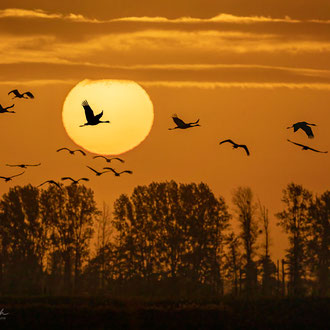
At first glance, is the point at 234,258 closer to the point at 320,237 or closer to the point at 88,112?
the point at 320,237

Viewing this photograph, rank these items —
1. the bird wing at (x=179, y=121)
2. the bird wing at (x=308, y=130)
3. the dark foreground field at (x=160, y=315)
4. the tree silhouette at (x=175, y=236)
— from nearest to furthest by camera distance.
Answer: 1. the bird wing at (x=308, y=130)
2. the bird wing at (x=179, y=121)
3. the dark foreground field at (x=160, y=315)
4. the tree silhouette at (x=175, y=236)

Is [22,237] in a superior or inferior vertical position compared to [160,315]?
superior

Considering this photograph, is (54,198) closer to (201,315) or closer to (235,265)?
(235,265)

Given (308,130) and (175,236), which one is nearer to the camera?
(308,130)

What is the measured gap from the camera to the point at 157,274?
102562 mm

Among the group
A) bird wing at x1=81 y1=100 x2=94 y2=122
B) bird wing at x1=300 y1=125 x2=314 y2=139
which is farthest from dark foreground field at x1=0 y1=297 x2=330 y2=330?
bird wing at x1=300 y1=125 x2=314 y2=139

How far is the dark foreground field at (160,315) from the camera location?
7156 centimetres

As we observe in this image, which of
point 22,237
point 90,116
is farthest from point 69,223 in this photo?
point 90,116

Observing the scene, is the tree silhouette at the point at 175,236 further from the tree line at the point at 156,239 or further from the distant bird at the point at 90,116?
the distant bird at the point at 90,116

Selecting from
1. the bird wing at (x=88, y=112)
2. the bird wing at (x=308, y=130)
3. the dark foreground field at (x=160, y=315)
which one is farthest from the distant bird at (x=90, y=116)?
the dark foreground field at (x=160, y=315)

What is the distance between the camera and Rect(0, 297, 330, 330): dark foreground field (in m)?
71.6

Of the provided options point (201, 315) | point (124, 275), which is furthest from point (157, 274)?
point (201, 315)

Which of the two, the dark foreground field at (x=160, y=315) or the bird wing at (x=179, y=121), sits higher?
the bird wing at (x=179, y=121)

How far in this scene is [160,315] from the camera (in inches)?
2876
